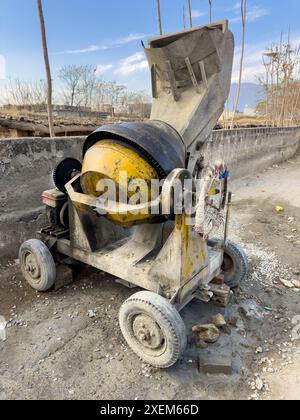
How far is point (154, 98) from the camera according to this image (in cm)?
278

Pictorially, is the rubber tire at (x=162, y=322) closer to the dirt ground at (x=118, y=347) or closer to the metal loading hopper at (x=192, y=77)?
the dirt ground at (x=118, y=347)

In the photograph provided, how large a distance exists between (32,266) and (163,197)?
1.69 m

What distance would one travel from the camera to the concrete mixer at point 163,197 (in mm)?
2219

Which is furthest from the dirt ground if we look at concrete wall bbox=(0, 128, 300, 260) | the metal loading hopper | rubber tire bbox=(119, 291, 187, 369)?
the metal loading hopper

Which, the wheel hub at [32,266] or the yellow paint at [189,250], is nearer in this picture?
the yellow paint at [189,250]

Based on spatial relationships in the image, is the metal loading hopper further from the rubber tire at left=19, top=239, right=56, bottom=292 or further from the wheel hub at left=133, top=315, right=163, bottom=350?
the rubber tire at left=19, top=239, right=56, bottom=292

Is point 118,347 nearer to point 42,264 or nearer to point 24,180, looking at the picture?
point 42,264

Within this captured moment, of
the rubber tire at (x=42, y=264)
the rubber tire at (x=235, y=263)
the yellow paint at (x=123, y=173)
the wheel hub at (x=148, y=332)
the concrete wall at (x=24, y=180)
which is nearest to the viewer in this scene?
the wheel hub at (x=148, y=332)

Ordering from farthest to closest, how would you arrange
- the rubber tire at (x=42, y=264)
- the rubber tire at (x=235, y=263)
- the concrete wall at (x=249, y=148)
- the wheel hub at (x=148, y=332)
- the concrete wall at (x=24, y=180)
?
the concrete wall at (x=249, y=148) < the concrete wall at (x=24, y=180) < the rubber tire at (x=235, y=263) < the rubber tire at (x=42, y=264) < the wheel hub at (x=148, y=332)

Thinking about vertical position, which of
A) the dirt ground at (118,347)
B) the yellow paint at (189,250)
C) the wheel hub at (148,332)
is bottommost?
the dirt ground at (118,347)

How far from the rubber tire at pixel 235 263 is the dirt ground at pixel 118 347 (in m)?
0.15

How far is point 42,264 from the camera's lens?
9.70 ft

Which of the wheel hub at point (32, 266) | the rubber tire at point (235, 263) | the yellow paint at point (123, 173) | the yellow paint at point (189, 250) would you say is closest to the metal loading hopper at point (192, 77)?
the yellow paint at point (123, 173)

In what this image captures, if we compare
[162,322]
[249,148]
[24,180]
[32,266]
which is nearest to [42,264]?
[32,266]
